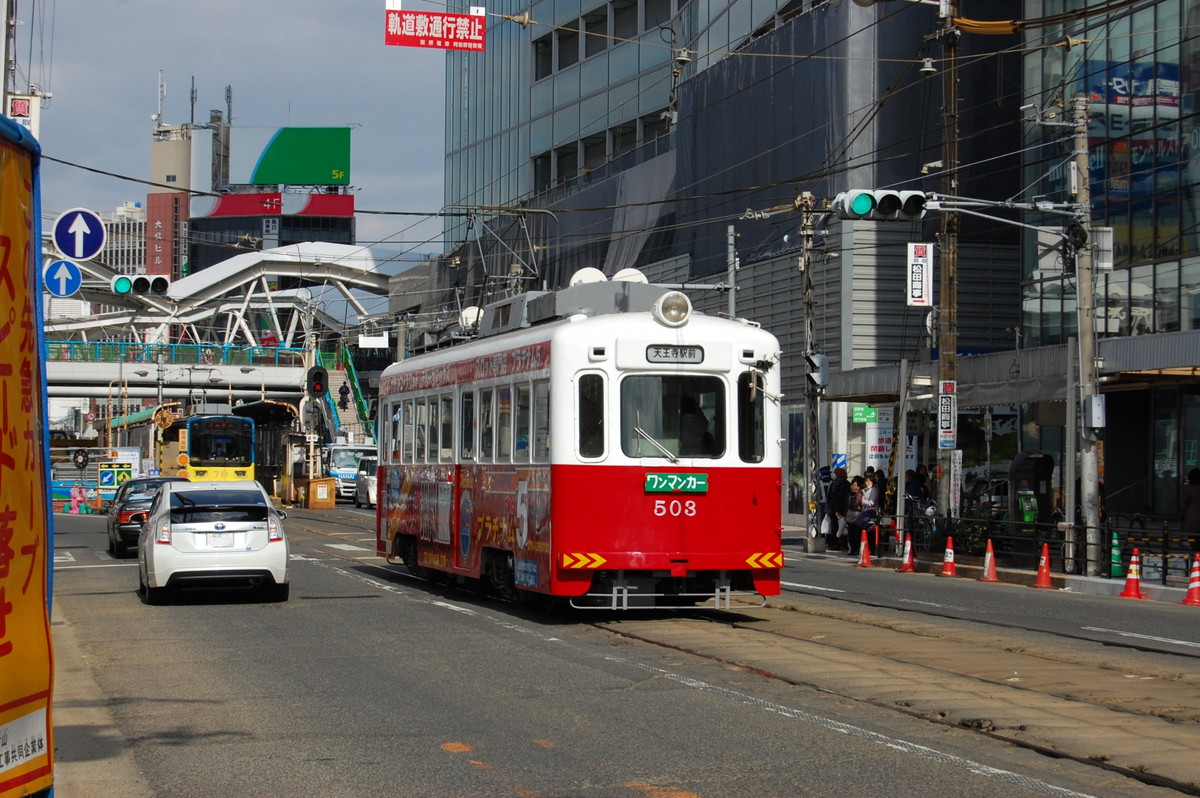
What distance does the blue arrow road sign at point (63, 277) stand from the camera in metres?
17.5

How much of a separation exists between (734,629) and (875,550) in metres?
17.1

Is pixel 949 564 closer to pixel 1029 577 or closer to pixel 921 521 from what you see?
pixel 1029 577

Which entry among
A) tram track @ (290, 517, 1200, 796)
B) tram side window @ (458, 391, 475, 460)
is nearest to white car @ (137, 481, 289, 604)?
tram side window @ (458, 391, 475, 460)

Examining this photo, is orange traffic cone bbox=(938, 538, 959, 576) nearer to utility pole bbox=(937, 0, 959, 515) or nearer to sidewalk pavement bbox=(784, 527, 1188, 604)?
sidewalk pavement bbox=(784, 527, 1188, 604)

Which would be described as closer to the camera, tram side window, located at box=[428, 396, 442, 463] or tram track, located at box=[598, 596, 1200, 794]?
tram track, located at box=[598, 596, 1200, 794]

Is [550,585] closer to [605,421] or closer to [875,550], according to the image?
[605,421]

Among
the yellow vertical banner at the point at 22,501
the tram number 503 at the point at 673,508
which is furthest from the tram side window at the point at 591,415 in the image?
the yellow vertical banner at the point at 22,501

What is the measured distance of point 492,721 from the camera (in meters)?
9.25

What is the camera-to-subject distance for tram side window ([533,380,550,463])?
578 inches

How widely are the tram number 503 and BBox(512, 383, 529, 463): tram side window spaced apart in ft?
5.28

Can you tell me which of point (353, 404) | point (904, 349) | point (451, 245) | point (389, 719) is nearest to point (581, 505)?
point (389, 719)

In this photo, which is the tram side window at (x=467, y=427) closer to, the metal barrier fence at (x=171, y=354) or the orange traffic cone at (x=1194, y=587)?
the orange traffic cone at (x=1194, y=587)

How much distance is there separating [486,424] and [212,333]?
109488 millimetres

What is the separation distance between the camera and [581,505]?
14.3 metres
